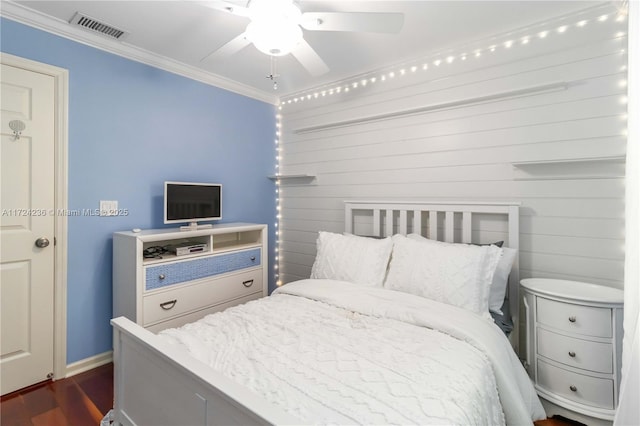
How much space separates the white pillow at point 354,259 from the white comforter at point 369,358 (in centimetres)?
22

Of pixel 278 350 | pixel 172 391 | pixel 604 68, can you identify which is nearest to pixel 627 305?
pixel 278 350

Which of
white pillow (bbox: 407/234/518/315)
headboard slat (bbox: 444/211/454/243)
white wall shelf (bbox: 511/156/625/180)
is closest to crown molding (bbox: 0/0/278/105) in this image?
headboard slat (bbox: 444/211/454/243)

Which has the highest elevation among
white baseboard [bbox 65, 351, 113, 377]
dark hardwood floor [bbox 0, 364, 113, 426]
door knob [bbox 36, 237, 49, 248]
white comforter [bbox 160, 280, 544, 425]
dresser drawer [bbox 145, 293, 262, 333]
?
door knob [bbox 36, 237, 49, 248]

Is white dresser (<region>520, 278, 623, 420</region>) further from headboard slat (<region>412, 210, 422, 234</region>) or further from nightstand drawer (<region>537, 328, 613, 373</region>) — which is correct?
headboard slat (<region>412, 210, 422, 234</region>)

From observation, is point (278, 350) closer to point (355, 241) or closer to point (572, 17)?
point (355, 241)

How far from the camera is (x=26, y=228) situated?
7.04ft

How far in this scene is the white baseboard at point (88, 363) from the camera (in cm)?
231

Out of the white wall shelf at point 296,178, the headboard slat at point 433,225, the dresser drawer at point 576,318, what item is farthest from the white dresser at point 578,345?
the white wall shelf at point 296,178

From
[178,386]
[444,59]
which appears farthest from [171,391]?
[444,59]

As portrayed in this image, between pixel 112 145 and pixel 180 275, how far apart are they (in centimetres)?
115

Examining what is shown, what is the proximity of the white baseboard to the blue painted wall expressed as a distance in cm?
4

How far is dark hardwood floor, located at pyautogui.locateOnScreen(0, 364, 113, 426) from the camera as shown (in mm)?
1851

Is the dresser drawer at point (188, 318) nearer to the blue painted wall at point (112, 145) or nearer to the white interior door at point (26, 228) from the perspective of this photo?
the blue painted wall at point (112, 145)

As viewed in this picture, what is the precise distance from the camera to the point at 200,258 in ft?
8.63
